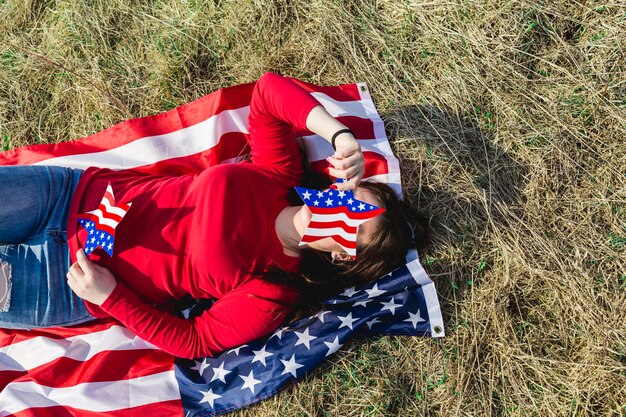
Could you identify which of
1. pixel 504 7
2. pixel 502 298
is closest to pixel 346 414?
pixel 502 298

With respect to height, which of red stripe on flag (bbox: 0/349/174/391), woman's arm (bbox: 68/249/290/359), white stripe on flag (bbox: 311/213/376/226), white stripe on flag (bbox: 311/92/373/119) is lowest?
red stripe on flag (bbox: 0/349/174/391)

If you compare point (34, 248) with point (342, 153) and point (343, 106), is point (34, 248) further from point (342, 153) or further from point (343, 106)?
point (343, 106)

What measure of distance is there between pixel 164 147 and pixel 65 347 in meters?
1.42

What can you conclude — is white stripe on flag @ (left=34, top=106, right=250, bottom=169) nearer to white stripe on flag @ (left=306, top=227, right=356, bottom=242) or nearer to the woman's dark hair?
the woman's dark hair

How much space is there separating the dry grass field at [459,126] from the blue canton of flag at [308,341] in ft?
0.39

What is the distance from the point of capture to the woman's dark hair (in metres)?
2.73

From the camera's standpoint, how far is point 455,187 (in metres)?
3.33

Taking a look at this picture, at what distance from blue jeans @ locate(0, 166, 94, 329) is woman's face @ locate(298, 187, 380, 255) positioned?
139 centimetres

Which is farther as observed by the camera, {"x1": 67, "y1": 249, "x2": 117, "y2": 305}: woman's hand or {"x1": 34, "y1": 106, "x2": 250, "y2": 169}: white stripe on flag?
{"x1": 34, "y1": 106, "x2": 250, "y2": 169}: white stripe on flag

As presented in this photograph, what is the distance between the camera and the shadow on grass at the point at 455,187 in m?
3.23

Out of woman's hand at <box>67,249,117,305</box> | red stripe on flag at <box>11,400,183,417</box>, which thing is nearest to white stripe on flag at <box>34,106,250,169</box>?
woman's hand at <box>67,249,117,305</box>

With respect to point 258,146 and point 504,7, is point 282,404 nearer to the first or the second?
point 258,146

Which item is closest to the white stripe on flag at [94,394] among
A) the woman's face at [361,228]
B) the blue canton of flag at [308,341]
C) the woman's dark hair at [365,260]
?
the blue canton of flag at [308,341]

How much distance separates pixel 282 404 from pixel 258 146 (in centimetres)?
156
